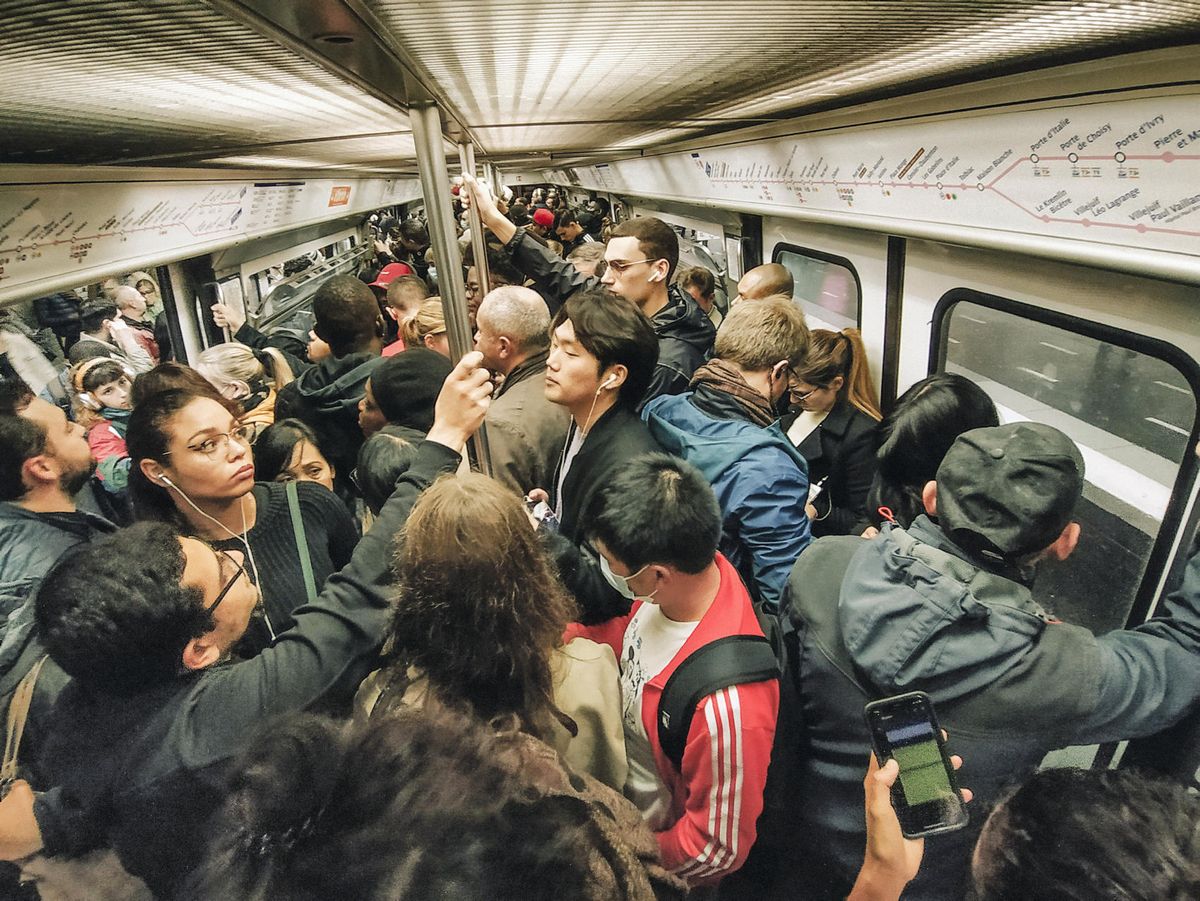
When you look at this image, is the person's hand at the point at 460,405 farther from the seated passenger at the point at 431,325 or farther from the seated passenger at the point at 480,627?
the seated passenger at the point at 431,325

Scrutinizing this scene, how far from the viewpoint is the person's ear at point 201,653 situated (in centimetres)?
103

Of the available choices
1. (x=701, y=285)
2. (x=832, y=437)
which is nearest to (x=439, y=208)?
(x=832, y=437)

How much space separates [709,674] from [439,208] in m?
1.11

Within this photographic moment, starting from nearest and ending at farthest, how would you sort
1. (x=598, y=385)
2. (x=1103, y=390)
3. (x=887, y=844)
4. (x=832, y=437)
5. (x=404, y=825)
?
(x=404, y=825), (x=887, y=844), (x=598, y=385), (x=1103, y=390), (x=832, y=437)

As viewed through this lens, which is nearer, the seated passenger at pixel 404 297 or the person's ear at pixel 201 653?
the person's ear at pixel 201 653

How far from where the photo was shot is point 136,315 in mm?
4203

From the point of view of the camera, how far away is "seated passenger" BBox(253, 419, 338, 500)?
2.20 metres

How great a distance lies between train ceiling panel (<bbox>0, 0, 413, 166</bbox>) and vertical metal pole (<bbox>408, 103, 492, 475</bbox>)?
6.7 inches

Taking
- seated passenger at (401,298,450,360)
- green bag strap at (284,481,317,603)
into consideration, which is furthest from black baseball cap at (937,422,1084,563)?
seated passenger at (401,298,450,360)

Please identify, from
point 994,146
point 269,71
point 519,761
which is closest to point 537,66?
point 269,71

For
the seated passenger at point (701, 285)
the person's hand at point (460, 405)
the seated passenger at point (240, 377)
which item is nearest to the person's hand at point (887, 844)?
the person's hand at point (460, 405)

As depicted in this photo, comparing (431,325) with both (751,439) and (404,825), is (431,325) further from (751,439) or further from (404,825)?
(404,825)

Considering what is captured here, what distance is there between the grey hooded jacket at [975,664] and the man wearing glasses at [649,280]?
1.84 m

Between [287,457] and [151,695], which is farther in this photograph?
[287,457]
